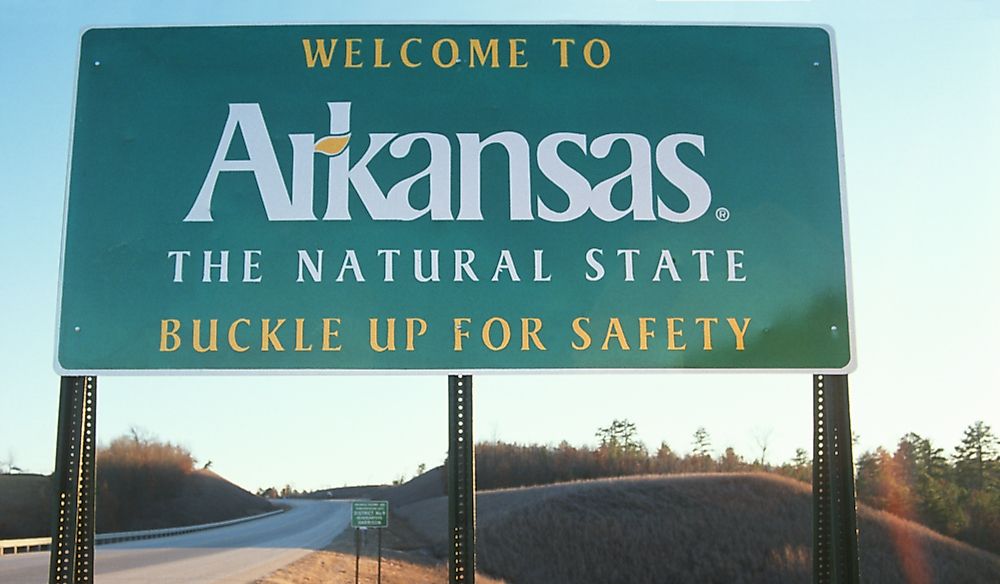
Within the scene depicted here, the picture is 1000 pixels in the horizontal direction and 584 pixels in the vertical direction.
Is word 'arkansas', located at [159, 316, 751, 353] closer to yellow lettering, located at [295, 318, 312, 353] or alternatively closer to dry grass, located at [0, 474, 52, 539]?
yellow lettering, located at [295, 318, 312, 353]

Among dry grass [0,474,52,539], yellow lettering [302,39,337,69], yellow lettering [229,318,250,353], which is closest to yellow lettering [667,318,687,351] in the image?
yellow lettering [229,318,250,353]

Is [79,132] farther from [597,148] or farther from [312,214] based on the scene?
[597,148]

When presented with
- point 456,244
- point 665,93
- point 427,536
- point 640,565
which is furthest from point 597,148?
point 427,536

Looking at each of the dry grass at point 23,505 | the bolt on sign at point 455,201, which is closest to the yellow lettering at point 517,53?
the bolt on sign at point 455,201

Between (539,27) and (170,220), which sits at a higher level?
(539,27)

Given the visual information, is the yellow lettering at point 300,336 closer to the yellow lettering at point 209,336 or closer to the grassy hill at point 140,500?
the yellow lettering at point 209,336

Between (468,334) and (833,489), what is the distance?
2351mm

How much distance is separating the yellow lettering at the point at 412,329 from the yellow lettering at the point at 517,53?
1.75 m

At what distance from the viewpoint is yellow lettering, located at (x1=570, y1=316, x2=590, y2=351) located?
20.9ft

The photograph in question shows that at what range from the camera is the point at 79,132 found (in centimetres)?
671

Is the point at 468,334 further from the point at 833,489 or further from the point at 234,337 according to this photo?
the point at 833,489

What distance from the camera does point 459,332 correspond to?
641 cm

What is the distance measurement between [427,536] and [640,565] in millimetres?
15370

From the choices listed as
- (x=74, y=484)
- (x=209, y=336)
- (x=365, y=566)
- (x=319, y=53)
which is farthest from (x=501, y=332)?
(x=365, y=566)
